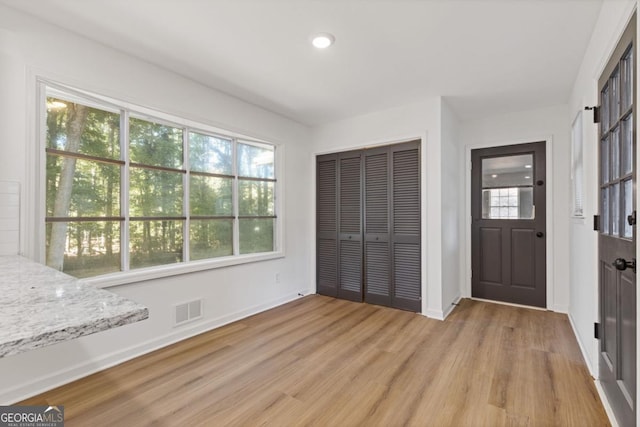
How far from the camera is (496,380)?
7.07ft

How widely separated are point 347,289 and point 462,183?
7.18ft

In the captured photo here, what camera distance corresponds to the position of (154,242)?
2826 mm

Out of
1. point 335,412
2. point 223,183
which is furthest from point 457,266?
point 223,183

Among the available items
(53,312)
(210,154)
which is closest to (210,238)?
(210,154)

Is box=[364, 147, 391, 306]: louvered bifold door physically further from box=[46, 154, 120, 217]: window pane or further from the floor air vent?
box=[46, 154, 120, 217]: window pane

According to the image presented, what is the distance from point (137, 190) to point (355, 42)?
7.35ft

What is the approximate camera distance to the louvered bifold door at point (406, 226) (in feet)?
11.9

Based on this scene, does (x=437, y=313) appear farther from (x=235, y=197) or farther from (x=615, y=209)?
(x=235, y=197)

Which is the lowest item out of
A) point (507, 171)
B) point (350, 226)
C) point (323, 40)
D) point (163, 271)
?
point (163, 271)

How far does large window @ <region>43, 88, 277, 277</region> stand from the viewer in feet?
7.48

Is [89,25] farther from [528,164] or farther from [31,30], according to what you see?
[528,164]

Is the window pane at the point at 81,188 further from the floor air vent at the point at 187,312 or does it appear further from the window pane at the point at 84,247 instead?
the floor air vent at the point at 187,312

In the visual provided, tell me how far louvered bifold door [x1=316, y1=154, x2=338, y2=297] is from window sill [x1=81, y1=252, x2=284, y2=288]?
1.03 metres

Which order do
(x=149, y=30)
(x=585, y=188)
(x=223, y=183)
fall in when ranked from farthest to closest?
(x=223, y=183)
(x=585, y=188)
(x=149, y=30)
